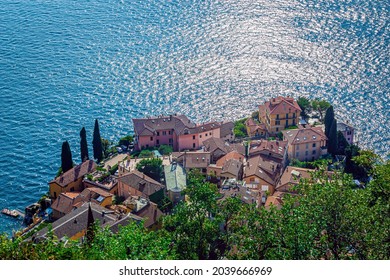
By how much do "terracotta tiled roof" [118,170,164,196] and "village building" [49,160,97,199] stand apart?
28.3 feet

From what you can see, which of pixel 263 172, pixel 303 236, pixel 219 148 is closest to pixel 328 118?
pixel 263 172

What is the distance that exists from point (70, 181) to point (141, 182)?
1277cm

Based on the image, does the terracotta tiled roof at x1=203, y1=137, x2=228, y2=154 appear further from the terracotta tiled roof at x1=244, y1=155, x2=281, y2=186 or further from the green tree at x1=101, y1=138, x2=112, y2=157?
the green tree at x1=101, y1=138, x2=112, y2=157

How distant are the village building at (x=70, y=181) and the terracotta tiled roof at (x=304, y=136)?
3205cm

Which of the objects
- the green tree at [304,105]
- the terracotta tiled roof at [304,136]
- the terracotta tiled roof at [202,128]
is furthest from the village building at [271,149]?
the green tree at [304,105]

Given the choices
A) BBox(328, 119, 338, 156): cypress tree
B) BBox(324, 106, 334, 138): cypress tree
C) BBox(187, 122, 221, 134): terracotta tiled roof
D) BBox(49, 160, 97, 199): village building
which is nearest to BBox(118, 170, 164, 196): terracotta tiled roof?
BBox(49, 160, 97, 199): village building

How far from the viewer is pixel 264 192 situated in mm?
87938

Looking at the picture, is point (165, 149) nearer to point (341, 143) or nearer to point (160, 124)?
point (160, 124)

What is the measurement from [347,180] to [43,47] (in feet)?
362

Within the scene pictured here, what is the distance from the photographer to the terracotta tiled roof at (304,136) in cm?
9994

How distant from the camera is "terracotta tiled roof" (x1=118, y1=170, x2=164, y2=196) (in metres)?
86.9

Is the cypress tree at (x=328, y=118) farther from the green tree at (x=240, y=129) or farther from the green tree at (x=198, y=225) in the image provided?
the green tree at (x=198, y=225)

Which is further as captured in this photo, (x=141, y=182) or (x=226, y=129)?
(x=226, y=129)

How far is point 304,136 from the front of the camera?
330 ft
